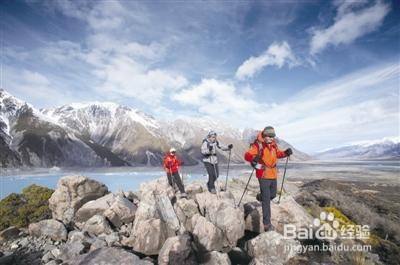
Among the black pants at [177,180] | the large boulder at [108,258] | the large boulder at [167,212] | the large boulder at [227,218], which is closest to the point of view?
the large boulder at [108,258]

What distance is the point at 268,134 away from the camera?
10.1 m

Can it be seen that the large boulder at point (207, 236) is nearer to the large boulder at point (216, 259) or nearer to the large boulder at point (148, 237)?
the large boulder at point (216, 259)

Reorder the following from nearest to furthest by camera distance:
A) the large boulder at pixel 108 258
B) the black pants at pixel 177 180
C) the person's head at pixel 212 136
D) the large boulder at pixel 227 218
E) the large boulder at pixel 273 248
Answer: the large boulder at pixel 108 258 → the large boulder at pixel 273 248 → the large boulder at pixel 227 218 → the person's head at pixel 212 136 → the black pants at pixel 177 180

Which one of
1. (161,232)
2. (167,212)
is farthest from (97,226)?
(161,232)

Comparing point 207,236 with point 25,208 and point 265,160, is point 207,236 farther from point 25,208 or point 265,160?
point 25,208

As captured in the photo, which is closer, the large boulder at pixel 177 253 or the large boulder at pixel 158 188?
the large boulder at pixel 177 253

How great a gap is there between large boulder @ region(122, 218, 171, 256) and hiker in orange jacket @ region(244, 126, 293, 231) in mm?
4204

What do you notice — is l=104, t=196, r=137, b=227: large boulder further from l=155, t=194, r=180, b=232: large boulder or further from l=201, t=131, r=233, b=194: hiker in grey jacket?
l=201, t=131, r=233, b=194: hiker in grey jacket

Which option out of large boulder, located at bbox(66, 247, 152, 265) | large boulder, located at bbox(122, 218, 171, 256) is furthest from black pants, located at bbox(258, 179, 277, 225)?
large boulder, located at bbox(66, 247, 152, 265)

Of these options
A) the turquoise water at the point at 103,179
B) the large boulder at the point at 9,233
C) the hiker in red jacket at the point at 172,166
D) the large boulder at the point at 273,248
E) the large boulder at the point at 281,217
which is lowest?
the turquoise water at the point at 103,179

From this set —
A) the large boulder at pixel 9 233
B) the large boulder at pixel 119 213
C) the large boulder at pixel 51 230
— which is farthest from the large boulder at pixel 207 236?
the large boulder at pixel 9 233

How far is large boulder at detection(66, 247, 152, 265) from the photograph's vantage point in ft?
29.6

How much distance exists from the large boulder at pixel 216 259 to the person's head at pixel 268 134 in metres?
4.18

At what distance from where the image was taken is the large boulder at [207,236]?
1090 centimetres
